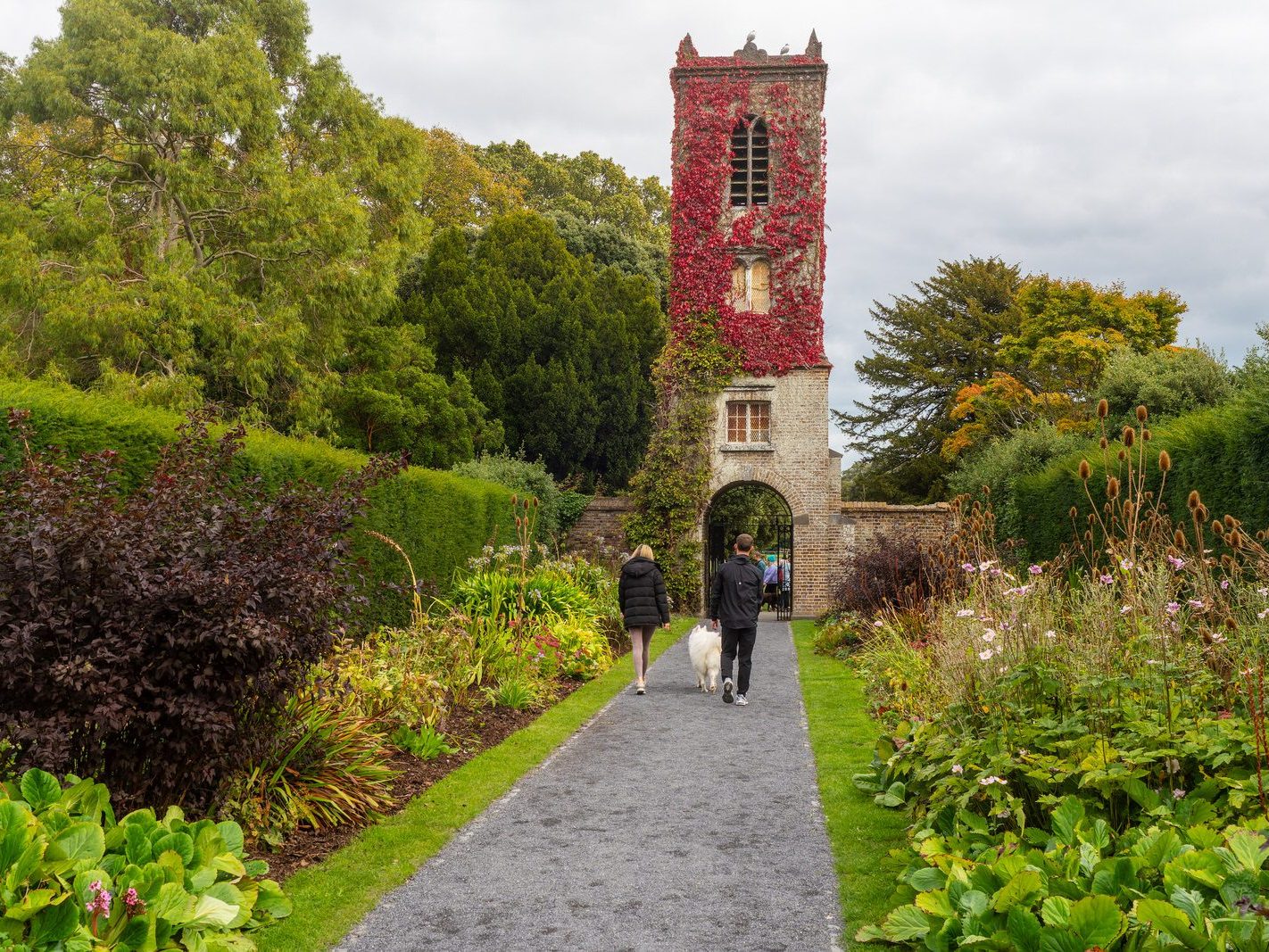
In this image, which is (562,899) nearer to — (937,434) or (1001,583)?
(1001,583)

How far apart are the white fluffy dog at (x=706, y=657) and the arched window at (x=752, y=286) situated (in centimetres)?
1494

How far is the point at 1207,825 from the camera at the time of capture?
479cm

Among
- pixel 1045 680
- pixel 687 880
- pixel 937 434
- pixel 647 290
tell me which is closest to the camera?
pixel 687 880

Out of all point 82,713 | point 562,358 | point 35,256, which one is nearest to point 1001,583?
point 82,713

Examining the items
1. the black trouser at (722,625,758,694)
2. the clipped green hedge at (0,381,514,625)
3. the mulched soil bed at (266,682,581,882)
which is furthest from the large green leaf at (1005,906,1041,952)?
the black trouser at (722,625,758,694)

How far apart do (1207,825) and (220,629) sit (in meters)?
4.52

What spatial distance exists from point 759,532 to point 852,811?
34492 millimetres

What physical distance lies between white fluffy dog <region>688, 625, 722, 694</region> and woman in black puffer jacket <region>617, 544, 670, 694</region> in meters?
0.44

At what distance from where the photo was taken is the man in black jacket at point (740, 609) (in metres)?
11.6

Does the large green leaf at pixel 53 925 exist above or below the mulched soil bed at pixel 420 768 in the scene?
above

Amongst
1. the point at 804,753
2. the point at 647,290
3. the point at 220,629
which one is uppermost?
the point at 647,290

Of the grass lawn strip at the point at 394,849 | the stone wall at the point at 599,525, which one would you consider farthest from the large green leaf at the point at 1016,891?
the stone wall at the point at 599,525

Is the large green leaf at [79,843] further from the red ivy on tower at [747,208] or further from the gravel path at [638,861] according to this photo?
the red ivy on tower at [747,208]

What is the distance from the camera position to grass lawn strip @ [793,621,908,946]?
5352mm
